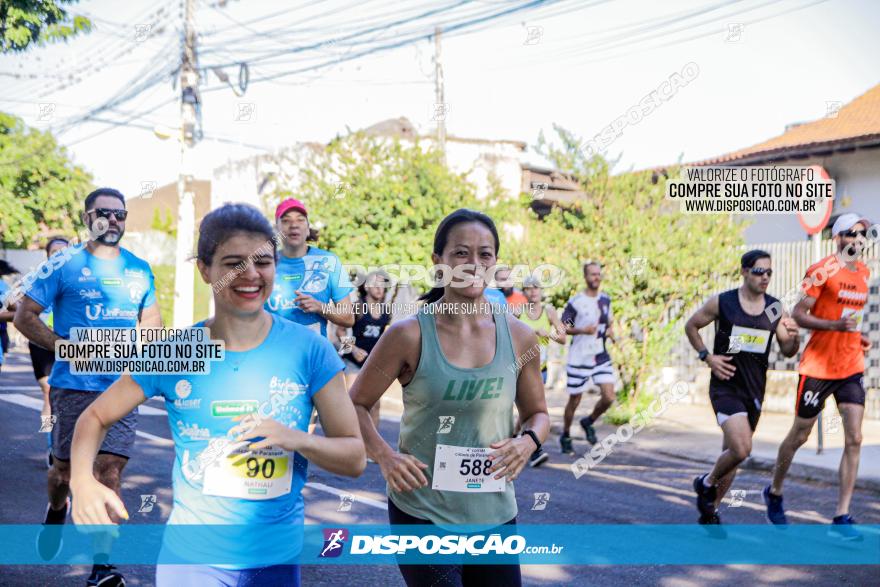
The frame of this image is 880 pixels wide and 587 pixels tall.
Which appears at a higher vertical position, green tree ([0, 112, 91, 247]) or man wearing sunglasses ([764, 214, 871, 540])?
green tree ([0, 112, 91, 247])

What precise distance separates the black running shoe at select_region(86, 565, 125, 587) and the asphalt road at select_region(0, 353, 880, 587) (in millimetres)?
368

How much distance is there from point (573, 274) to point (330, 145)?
19.9 feet

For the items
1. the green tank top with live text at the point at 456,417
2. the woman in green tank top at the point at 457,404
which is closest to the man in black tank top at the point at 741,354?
the woman in green tank top at the point at 457,404

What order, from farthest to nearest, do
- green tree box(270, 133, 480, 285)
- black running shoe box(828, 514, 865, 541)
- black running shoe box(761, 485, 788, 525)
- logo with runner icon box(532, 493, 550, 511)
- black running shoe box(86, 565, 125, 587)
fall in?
green tree box(270, 133, 480, 285)
logo with runner icon box(532, 493, 550, 511)
black running shoe box(761, 485, 788, 525)
black running shoe box(828, 514, 865, 541)
black running shoe box(86, 565, 125, 587)

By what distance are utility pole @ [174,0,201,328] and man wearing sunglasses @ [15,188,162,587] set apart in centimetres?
1370

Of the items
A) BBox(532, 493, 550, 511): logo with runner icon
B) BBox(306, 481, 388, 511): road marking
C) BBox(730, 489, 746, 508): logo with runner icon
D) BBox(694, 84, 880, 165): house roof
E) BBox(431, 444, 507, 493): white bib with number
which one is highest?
BBox(694, 84, 880, 165): house roof

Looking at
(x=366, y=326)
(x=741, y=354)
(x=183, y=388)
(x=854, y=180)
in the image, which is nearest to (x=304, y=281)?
(x=366, y=326)

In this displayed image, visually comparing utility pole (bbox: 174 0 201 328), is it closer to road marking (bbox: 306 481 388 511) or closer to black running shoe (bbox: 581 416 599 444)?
black running shoe (bbox: 581 416 599 444)

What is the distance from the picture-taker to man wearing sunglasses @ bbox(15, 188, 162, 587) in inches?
220

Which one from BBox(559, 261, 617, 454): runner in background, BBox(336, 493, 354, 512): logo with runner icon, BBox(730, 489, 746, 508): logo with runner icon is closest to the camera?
BBox(336, 493, 354, 512): logo with runner icon

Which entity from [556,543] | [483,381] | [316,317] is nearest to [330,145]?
[316,317]

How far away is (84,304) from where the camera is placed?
5703 millimetres

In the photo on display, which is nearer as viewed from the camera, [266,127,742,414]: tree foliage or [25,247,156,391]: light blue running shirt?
[25,247,156,391]: light blue running shirt

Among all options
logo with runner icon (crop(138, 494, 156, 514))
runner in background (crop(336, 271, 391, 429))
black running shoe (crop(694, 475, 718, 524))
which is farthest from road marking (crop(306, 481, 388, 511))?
black running shoe (crop(694, 475, 718, 524))
